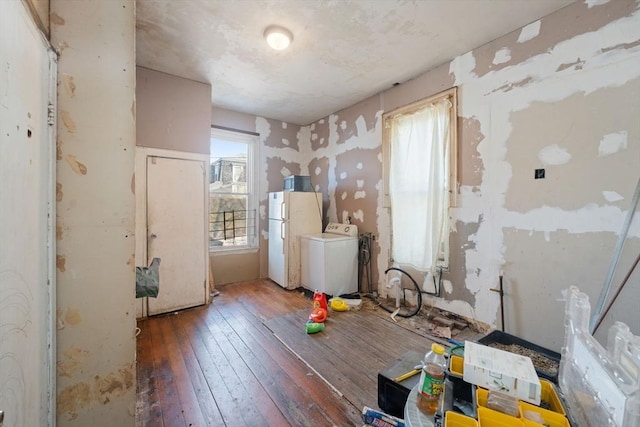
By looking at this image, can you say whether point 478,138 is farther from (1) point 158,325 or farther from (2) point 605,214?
(1) point 158,325

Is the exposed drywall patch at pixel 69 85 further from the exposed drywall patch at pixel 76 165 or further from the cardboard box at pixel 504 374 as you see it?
the cardboard box at pixel 504 374

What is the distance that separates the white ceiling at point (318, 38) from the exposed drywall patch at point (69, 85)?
1.28m

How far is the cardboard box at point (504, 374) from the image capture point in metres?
0.82

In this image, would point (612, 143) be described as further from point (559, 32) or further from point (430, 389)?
point (430, 389)

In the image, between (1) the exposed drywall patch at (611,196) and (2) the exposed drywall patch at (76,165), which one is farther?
(1) the exposed drywall patch at (611,196)

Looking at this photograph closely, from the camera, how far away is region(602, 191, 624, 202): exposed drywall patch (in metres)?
1.83

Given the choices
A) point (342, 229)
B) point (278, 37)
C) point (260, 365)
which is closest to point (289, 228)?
point (342, 229)

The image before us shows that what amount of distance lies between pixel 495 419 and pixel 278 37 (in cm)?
276

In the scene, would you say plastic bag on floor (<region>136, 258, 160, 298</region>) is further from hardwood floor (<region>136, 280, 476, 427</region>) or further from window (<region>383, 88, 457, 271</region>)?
window (<region>383, 88, 457, 271</region>)

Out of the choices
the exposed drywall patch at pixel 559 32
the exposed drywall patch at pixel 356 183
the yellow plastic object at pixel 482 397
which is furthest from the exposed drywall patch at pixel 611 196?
the exposed drywall patch at pixel 356 183

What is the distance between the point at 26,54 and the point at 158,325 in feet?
8.59

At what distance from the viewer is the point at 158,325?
2.74m

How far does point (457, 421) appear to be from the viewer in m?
0.74

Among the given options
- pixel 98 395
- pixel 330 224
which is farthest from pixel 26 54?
pixel 330 224
